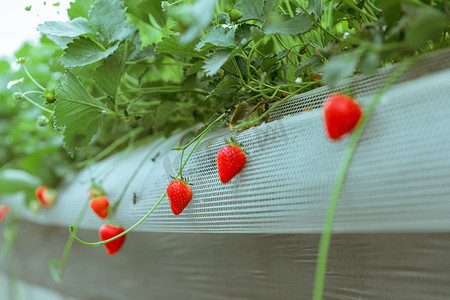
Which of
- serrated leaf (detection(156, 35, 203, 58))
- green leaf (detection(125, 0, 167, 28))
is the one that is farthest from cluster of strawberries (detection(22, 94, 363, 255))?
green leaf (detection(125, 0, 167, 28))

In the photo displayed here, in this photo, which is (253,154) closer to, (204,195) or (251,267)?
(204,195)

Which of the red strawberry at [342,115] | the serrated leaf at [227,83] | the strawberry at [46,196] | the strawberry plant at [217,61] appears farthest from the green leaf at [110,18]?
the strawberry at [46,196]

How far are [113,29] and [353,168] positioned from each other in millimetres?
335

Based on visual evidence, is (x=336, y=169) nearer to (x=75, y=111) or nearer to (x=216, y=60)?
(x=216, y=60)

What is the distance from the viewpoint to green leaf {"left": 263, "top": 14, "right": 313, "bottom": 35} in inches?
12.9

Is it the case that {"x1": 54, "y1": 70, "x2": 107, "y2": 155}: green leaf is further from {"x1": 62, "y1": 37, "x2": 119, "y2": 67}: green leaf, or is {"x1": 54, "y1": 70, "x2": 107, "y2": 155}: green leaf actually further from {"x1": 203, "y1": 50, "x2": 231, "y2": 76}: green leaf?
{"x1": 203, "y1": 50, "x2": 231, "y2": 76}: green leaf

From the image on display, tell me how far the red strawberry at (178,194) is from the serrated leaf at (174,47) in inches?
5.5

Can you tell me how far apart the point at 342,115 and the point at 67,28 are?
13.6 inches

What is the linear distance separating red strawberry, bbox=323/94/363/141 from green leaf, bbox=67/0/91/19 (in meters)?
0.41

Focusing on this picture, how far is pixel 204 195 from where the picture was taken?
404mm

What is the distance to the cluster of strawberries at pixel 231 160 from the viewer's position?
281mm

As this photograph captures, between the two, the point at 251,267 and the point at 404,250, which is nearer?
the point at 404,250

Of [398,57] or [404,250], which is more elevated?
[398,57]

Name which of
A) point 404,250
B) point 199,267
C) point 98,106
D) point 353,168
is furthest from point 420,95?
point 199,267
